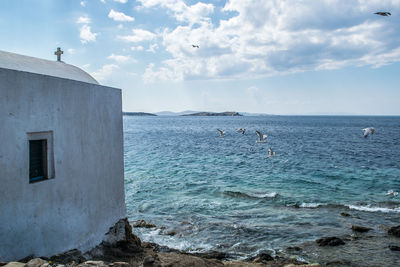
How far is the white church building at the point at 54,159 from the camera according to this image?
234 inches

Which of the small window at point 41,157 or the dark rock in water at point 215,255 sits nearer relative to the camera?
the small window at point 41,157

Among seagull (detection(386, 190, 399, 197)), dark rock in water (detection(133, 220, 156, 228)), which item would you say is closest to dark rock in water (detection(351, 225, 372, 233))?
seagull (detection(386, 190, 399, 197))

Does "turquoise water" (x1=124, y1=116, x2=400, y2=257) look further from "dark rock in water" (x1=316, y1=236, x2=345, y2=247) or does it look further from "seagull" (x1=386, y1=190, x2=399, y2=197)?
"dark rock in water" (x1=316, y1=236, x2=345, y2=247)

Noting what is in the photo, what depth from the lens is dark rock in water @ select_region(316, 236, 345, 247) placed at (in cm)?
1186

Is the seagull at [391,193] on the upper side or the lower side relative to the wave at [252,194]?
upper

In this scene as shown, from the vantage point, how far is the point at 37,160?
6.71m

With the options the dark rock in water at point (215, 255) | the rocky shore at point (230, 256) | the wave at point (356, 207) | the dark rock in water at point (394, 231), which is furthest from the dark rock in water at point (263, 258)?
the wave at point (356, 207)

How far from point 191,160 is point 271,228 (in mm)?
19259

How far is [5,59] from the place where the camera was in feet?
24.6

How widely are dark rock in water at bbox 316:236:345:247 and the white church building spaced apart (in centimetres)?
737

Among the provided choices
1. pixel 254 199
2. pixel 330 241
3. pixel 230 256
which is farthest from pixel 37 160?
pixel 254 199

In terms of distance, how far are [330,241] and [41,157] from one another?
396 inches

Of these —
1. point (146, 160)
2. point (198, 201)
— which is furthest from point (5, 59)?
point (146, 160)

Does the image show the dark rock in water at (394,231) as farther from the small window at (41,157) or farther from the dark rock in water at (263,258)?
the small window at (41,157)
